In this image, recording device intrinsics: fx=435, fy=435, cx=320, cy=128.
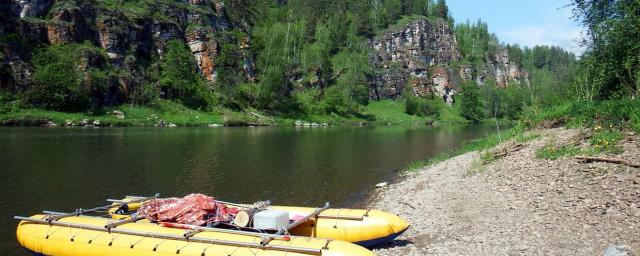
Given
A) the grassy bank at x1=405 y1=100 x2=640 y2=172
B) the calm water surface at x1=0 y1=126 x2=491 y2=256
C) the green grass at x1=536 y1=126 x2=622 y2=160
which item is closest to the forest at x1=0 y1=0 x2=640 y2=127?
the grassy bank at x1=405 y1=100 x2=640 y2=172

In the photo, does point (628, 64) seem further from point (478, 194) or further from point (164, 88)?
point (164, 88)

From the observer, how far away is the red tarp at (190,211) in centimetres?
1595

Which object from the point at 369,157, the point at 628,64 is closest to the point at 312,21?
the point at 369,157

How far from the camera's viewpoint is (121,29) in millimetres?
105250

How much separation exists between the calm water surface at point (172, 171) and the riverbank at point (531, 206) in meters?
6.96

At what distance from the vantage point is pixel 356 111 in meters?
145

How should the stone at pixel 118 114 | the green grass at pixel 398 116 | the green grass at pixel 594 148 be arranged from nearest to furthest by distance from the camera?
the green grass at pixel 594 148, the stone at pixel 118 114, the green grass at pixel 398 116

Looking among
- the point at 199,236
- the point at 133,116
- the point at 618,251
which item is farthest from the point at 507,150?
the point at 133,116

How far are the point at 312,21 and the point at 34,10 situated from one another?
4212 inches

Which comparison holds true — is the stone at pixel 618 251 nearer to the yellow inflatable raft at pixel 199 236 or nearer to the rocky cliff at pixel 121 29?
the yellow inflatable raft at pixel 199 236

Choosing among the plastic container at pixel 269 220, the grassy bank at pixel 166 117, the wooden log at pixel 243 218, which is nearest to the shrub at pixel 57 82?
the grassy bank at pixel 166 117

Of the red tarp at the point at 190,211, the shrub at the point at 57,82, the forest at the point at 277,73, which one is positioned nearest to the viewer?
the red tarp at the point at 190,211

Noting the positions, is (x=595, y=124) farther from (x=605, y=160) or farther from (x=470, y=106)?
(x=470, y=106)

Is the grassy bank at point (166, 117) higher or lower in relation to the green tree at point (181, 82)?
lower
